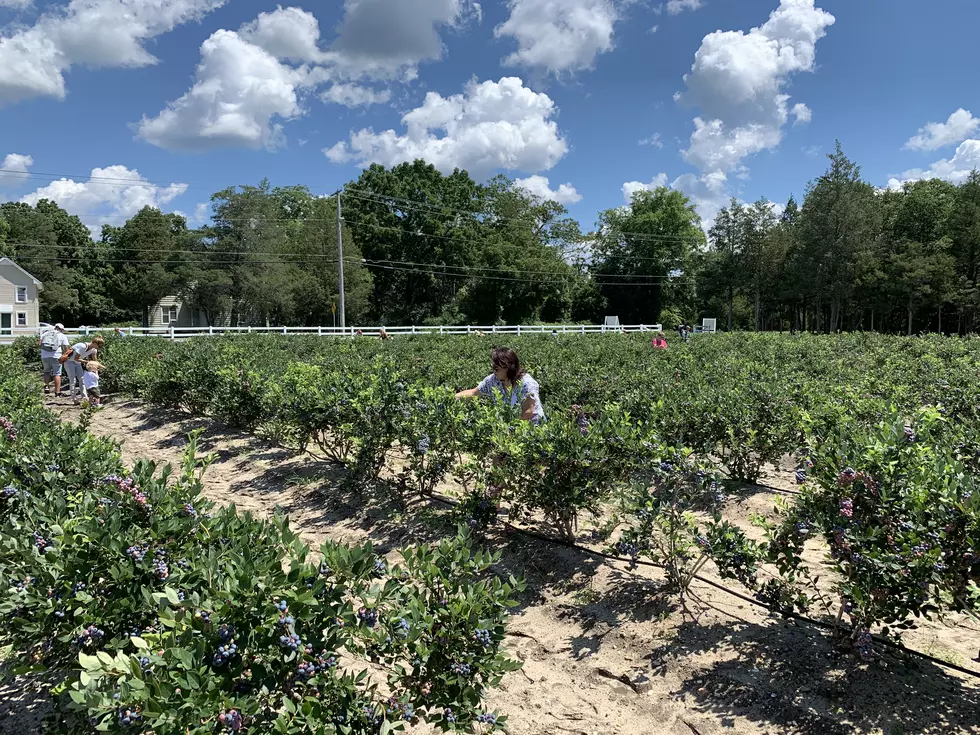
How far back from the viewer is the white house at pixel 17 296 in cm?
Result: 4378

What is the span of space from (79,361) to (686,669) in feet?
39.9

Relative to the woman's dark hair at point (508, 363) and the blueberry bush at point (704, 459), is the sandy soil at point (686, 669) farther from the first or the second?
the woman's dark hair at point (508, 363)

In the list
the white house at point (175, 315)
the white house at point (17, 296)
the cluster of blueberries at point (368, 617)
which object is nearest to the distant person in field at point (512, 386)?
the cluster of blueberries at point (368, 617)

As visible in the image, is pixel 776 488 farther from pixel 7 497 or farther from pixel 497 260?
pixel 497 260

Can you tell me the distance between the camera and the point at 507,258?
1907 inches

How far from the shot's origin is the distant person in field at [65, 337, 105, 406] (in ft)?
37.0

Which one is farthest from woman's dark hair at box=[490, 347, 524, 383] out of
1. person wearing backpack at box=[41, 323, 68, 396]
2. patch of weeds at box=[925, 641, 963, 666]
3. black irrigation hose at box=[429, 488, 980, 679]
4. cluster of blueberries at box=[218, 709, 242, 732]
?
person wearing backpack at box=[41, 323, 68, 396]

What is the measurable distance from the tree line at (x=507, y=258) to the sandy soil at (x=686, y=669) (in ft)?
138

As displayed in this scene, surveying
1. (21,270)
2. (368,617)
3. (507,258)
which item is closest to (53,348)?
(368,617)

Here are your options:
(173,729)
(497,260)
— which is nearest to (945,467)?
(173,729)

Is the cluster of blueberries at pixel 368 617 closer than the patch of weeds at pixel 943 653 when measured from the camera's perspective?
Yes

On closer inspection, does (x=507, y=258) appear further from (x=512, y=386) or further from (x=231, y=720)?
(x=231, y=720)

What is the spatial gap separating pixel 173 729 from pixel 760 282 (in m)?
57.5

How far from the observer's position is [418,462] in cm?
527
